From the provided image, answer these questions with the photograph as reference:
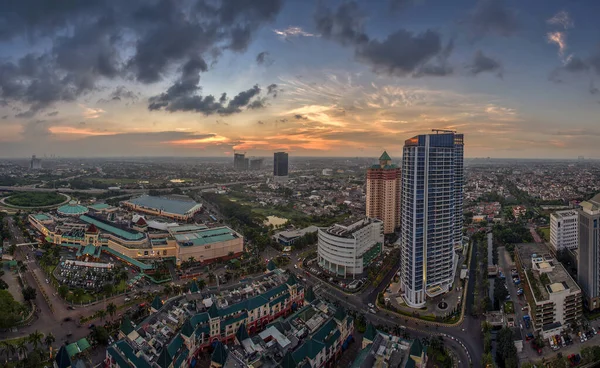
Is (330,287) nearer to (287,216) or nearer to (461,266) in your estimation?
(461,266)

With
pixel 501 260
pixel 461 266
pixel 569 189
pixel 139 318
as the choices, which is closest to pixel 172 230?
pixel 139 318

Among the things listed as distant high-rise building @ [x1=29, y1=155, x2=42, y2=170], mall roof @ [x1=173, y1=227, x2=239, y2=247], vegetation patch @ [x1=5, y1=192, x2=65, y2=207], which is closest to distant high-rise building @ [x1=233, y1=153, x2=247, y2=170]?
distant high-rise building @ [x1=29, y1=155, x2=42, y2=170]

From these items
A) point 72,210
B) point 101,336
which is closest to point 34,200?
point 72,210

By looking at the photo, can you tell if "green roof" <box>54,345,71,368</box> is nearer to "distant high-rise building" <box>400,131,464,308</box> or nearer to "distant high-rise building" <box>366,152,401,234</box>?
"distant high-rise building" <box>400,131,464,308</box>

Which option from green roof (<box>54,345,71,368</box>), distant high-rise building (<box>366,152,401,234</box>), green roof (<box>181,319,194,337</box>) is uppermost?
distant high-rise building (<box>366,152,401,234</box>)

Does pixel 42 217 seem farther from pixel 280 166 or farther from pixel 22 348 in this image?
pixel 280 166

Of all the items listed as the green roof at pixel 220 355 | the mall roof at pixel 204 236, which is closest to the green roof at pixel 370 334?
the green roof at pixel 220 355

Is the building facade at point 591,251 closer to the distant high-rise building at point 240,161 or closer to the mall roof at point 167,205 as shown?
the mall roof at point 167,205
